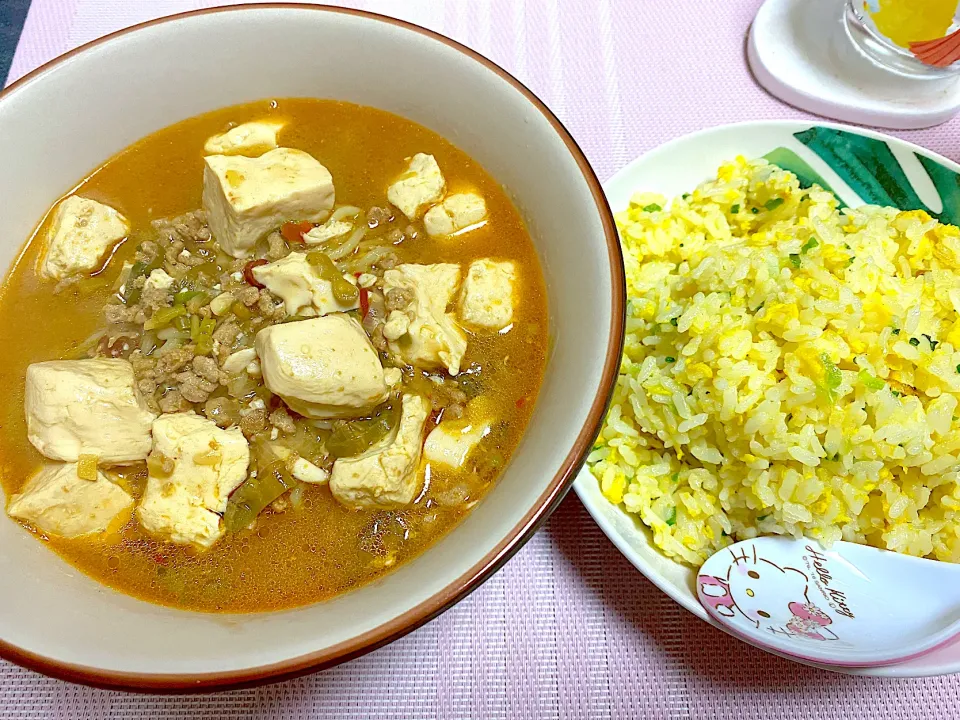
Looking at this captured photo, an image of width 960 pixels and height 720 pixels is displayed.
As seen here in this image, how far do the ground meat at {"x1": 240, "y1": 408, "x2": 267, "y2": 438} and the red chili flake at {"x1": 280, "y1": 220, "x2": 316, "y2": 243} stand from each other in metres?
0.57

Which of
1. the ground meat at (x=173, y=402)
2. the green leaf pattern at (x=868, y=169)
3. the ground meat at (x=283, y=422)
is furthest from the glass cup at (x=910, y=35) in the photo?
the ground meat at (x=173, y=402)

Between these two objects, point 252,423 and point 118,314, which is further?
point 118,314

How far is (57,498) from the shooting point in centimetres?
155

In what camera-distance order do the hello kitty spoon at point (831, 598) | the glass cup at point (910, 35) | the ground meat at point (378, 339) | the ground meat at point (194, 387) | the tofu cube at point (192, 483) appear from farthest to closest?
1. the glass cup at point (910, 35)
2. the ground meat at point (378, 339)
3. the ground meat at point (194, 387)
4. the tofu cube at point (192, 483)
5. the hello kitty spoon at point (831, 598)

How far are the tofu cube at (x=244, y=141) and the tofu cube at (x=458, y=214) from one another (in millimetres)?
603

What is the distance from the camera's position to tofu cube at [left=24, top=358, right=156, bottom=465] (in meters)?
1.60

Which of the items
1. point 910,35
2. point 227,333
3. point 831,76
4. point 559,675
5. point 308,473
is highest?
point 910,35

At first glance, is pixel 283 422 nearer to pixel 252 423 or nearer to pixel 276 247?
pixel 252 423

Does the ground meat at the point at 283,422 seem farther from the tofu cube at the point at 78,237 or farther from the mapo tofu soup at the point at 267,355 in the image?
the tofu cube at the point at 78,237

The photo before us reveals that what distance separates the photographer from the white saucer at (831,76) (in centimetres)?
237

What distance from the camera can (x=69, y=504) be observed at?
1.56 m

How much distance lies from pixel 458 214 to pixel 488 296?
1.01 ft

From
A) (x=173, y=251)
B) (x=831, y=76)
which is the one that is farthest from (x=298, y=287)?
(x=831, y=76)

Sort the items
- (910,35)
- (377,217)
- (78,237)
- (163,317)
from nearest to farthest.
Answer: (163,317) → (78,237) → (377,217) → (910,35)
